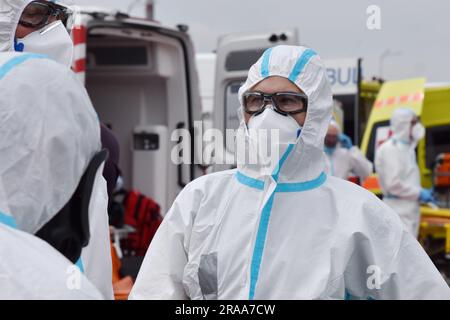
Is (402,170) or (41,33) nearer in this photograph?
(41,33)

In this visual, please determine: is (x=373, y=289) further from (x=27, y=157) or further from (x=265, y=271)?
(x=27, y=157)

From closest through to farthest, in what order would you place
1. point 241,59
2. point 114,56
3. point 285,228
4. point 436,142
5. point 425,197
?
point 285,228 < point 241,59 < point 114,56 < point 425,197 < point 436,142

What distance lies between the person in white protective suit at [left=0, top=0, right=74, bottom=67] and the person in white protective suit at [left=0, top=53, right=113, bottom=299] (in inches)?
52.3

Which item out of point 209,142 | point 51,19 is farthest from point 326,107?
point 209,142

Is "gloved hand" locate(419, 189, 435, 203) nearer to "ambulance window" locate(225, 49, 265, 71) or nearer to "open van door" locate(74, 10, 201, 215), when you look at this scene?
"open van door" locate(74, 10, 201, 215)

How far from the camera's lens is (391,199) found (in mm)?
8641

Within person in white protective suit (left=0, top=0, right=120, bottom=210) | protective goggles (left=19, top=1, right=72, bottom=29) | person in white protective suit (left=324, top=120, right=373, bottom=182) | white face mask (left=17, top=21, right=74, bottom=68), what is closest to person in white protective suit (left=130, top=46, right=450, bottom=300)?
person in white protective suit (left=0, top=0, right=120, bottom=210)

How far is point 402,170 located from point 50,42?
616 cm

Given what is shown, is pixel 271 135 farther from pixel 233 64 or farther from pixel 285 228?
pixel 233 64

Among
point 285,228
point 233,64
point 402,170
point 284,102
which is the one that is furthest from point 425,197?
point 285,228

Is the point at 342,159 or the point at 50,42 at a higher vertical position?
the point at 50,42

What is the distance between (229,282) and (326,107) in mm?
671

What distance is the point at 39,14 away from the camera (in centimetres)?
299

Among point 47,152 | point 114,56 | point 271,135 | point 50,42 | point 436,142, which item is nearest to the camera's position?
point 47,152
